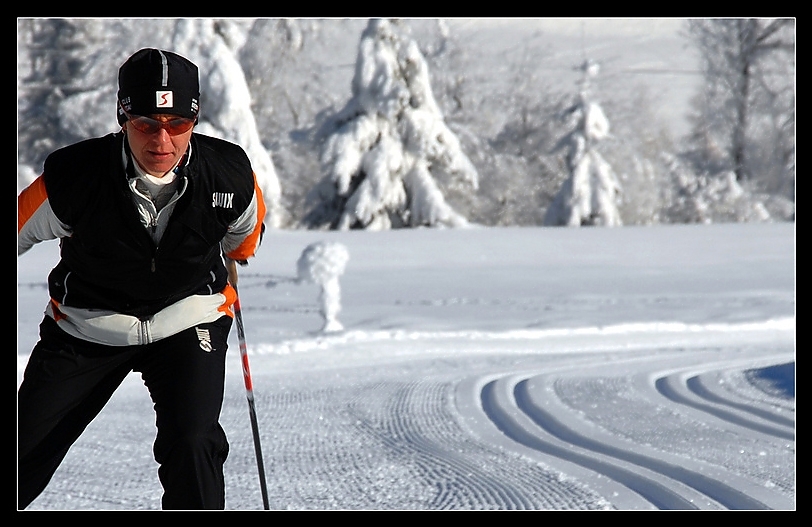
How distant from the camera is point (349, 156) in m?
24.7

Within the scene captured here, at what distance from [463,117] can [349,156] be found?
10.5 m

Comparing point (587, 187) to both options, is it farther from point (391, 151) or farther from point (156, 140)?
point (156, 140)

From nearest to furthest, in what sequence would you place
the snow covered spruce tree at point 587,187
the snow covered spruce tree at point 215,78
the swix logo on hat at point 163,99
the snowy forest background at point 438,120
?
1. the swix logo on hat at point 163,99
2. the snow covered spruce tree at point 215,78
3. the snowy forest background at point 438,120
4. the snow covered spruce tree at point 587,187

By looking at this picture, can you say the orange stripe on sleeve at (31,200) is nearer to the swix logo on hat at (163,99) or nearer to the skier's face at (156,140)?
the skier's face at (156,140)

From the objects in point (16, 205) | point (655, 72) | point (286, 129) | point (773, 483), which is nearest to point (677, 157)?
point (655, 72)

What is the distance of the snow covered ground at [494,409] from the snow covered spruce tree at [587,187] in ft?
39.0

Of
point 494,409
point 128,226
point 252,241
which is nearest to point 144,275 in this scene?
point 128,226

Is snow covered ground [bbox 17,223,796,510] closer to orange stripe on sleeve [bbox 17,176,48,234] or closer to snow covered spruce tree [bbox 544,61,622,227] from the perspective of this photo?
orange stripe on sleeve [bbox 17,176,48,234]

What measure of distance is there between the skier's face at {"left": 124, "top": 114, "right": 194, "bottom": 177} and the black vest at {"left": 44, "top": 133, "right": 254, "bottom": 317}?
8 centimetres

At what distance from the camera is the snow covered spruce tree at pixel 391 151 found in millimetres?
24391

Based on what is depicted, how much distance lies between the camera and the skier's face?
118 inches

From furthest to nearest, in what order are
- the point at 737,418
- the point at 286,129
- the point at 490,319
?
the point at 286,129, the point at 490,319, the point at 737,418

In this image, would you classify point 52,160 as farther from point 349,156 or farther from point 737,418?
point 349,156

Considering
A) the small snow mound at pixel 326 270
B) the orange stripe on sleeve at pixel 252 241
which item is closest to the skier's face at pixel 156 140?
the orange stripe on sleeve at pixel 252 241
